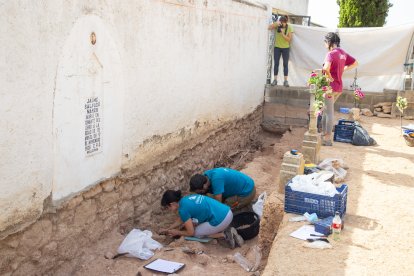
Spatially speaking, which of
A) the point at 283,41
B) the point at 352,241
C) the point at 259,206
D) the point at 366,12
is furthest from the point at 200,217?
the point at 366,12

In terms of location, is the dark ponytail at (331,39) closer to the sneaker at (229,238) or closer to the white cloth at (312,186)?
the white cloth at (312,186)

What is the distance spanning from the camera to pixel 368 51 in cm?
1177

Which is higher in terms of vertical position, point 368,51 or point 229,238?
point 368,51

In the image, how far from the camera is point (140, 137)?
5934 millimetres

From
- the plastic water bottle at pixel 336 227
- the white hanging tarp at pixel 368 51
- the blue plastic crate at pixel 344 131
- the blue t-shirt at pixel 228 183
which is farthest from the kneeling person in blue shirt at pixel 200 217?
the white hanging tarp at pixel 368 51

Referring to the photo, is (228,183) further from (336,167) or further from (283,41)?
(283,41)

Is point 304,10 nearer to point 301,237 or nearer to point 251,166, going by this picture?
point 251,166

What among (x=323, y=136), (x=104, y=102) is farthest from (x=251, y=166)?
(x=104, y=102)

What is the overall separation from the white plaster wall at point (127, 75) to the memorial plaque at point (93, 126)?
0.57 ft

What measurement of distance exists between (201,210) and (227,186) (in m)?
0.98

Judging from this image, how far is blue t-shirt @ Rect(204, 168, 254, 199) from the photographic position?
20.9 ft

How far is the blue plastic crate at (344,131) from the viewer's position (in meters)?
8.09

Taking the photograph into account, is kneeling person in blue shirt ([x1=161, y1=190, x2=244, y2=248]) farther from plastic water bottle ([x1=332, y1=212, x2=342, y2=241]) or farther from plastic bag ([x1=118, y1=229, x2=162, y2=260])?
plastic water bottle ([x1=332, y1=212, x2=342, y2=241])

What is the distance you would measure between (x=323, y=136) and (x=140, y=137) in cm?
358
